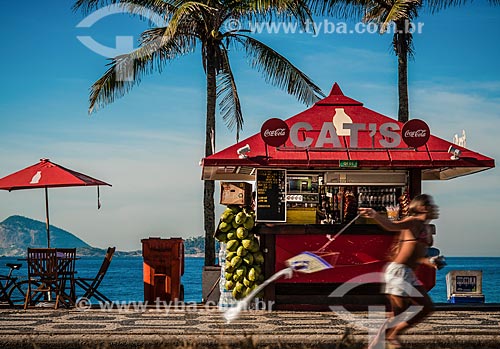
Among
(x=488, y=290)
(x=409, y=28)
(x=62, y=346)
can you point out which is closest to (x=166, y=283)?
(x=62, y=346)

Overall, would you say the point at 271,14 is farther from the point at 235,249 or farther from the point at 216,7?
the point at 235,249

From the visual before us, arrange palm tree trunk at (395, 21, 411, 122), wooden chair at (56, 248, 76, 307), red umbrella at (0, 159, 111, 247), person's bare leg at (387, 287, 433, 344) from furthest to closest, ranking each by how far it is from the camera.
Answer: palm tree trunk at (395, 21, 411, 122) → red umbrella at (0, 159, 111, 247) → wooden chair at (56, 248, 76, 307) → person's bare leg at (387, 287, 433, 344)

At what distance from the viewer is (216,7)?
68.0 ft

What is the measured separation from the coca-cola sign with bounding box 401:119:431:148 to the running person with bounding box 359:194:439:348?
5.24 m

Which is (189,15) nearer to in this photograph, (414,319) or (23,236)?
(414,319)

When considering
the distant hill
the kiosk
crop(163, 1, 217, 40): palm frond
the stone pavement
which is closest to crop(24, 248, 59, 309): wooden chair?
the stone pavement

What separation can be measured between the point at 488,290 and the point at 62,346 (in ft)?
210

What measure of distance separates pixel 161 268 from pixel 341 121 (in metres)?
4.06

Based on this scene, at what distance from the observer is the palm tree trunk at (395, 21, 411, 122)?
20.6 meters

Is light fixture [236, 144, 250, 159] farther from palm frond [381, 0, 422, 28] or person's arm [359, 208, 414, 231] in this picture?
palm frond [381, 0, 422, 28]

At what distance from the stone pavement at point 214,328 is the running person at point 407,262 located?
61 cm

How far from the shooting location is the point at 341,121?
628 inches

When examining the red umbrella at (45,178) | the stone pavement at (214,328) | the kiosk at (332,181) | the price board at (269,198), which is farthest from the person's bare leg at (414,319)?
the red umbrella at (45,178)

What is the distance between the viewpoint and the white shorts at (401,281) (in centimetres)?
951
